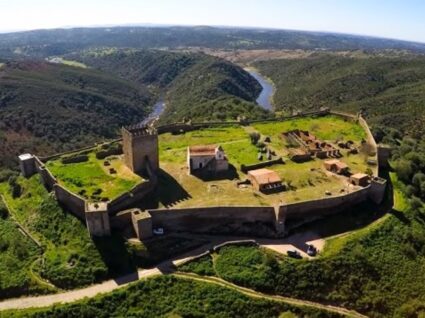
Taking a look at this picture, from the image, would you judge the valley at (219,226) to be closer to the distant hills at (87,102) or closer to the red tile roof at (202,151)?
the red tile roof at (202,151)

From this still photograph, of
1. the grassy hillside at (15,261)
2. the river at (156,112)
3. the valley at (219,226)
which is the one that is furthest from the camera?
the river at (156,112)

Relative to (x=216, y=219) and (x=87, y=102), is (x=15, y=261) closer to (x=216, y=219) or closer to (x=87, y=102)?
(x=216, y=219)

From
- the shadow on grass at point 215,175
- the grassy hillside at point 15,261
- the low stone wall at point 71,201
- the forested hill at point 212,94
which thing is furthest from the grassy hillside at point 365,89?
the grassy hillside at point 15,261

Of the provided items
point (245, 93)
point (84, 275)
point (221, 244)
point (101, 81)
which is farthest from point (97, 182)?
point (101, 81)

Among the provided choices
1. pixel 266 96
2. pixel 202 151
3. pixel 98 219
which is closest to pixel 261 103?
pixel 266 96

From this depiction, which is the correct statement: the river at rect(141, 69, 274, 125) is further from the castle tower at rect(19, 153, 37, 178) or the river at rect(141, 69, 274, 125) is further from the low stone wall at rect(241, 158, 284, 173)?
the low stone wall at rect(241, 158, 284, 173)

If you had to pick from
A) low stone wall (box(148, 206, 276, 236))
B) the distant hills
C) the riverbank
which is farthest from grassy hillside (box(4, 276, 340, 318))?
the riverbank
